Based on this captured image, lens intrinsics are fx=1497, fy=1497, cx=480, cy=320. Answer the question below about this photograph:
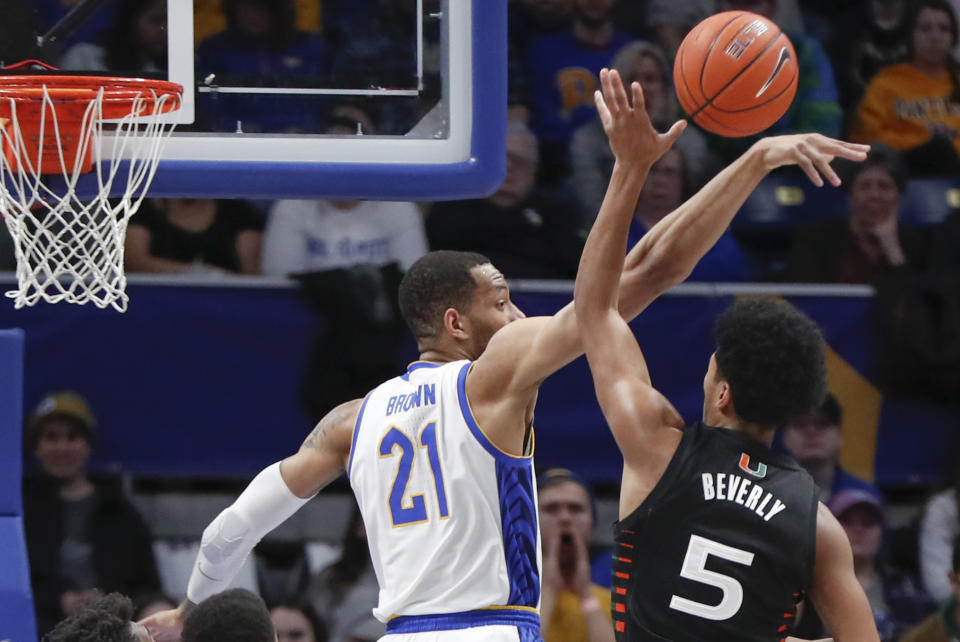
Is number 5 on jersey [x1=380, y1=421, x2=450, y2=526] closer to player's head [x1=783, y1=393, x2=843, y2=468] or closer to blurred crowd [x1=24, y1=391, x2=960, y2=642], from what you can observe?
blurred crowd [x1=24, y1=391, x2=960, y2=642]

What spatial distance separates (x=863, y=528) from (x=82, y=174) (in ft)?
13.1

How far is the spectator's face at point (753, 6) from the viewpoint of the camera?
7.85m

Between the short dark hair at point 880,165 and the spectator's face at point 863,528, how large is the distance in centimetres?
172

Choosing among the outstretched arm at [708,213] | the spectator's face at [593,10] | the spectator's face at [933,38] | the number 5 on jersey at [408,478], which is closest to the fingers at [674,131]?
the outstretched arm at [708,213]

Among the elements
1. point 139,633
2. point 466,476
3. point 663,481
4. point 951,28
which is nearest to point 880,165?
point 951,28

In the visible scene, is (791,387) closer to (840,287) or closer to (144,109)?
(144,109)

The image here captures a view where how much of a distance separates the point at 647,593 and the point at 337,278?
361 centimetres

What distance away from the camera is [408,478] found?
4.00m

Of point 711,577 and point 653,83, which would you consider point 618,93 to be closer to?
Answer: point 711,577

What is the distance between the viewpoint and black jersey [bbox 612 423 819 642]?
3.30 meters

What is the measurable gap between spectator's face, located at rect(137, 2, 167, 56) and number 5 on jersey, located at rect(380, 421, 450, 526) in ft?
5.25

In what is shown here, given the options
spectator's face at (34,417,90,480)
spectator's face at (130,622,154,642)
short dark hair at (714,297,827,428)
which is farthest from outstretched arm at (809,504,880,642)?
spectator's face at (34,417,90,480)

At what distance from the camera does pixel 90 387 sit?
6848 mm

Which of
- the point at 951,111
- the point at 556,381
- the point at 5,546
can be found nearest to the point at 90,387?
the point at 5,546
